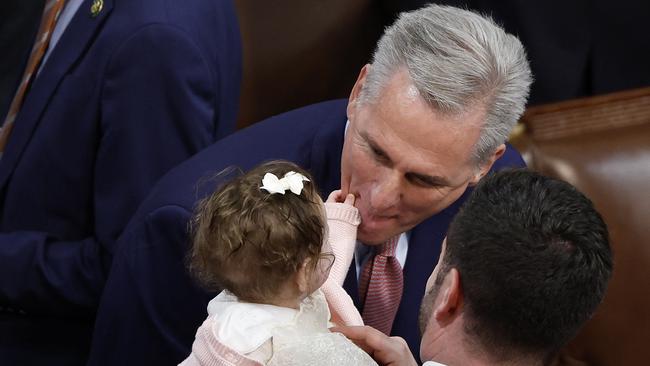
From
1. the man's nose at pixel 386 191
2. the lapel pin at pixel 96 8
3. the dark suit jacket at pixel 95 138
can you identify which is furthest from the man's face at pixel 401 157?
the lapel pin at pixel 96 8

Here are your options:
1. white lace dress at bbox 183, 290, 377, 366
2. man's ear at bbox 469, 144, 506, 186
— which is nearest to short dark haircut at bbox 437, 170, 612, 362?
white lace dress at bbox 183, 290, 377, 366

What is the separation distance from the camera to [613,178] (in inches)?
95.9

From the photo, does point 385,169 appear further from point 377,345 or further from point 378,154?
point 377,345

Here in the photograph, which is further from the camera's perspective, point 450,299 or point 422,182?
point 422,182

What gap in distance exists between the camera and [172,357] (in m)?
2.00

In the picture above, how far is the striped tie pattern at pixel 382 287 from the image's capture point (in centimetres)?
200

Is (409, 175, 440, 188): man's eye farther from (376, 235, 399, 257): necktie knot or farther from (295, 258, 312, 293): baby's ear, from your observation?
(295, 258, 312, 293): baby's ear

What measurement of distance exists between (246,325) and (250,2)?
164 cm

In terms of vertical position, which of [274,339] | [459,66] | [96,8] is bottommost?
[274,339]

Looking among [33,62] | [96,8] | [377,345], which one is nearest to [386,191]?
[377,345]

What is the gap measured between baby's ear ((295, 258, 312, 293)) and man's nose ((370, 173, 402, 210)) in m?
0.30

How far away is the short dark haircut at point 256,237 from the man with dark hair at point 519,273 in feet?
0.67

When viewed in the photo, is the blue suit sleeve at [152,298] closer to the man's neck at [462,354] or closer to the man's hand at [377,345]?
the man's hand at [377,345]

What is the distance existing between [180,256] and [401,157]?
41 centimetres
